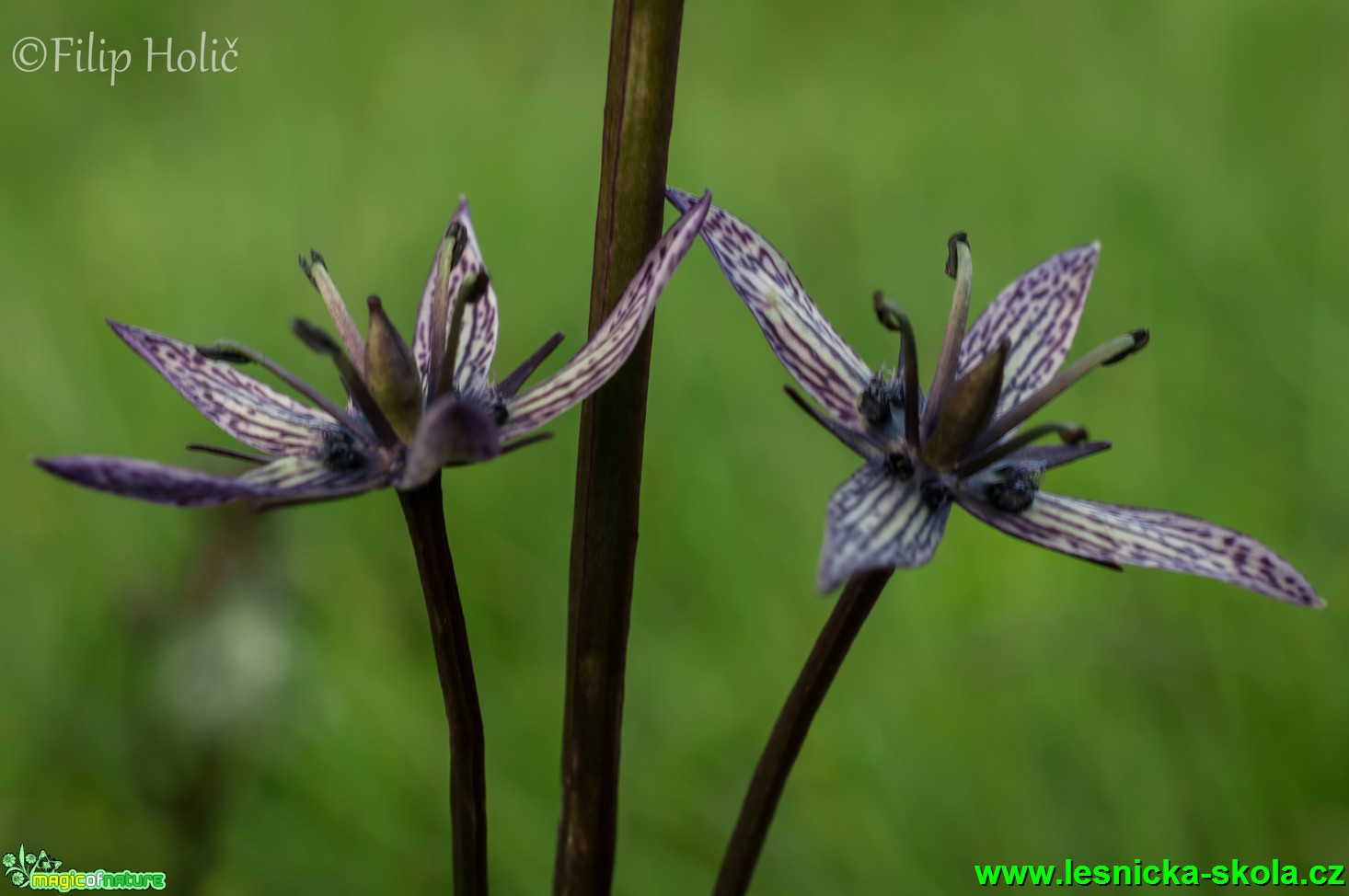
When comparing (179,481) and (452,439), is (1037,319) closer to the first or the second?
(452,439)

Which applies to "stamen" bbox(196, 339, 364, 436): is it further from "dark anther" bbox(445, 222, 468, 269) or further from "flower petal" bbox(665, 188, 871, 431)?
"flower petal" bbox(665, 188, 871, 431)

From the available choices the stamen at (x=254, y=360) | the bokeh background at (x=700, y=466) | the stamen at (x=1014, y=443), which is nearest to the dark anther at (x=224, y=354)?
the stamen at (x=254, y=360)

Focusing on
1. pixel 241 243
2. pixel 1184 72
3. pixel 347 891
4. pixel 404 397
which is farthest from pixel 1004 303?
pixel 1184 72

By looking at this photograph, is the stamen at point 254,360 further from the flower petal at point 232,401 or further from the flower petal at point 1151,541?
the flower petal at point 1151,541

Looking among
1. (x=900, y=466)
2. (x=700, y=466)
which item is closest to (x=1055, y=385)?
(x=900, y=466)

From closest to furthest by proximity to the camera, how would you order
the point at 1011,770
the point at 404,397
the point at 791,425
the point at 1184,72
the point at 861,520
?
1. the point at 861,520
2. the point at 404,397
3. the point at 1011,770
4. the point at 791,425
5. the point at 1184,72

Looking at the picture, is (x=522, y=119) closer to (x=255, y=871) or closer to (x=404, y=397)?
(x=255, y=871)
